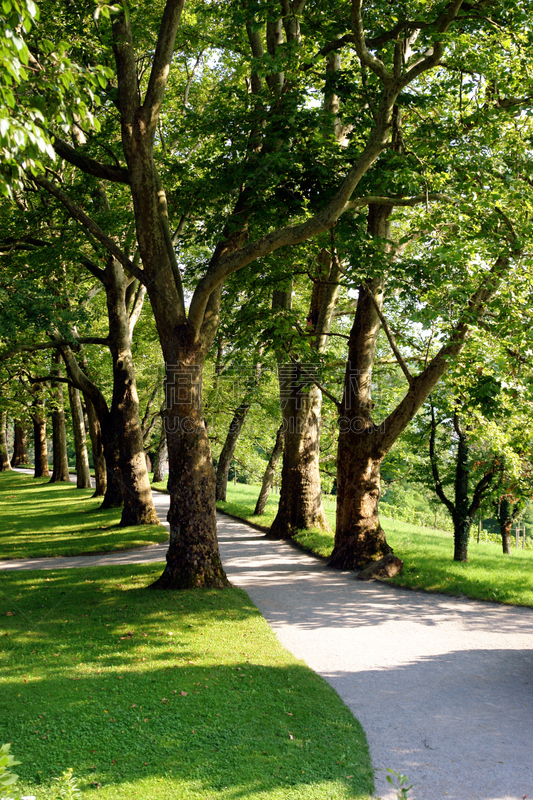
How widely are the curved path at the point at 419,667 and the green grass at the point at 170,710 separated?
0.41m

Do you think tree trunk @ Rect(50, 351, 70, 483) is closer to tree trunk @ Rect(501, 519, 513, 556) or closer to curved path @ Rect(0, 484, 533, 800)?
curved path @ Rect(0, 484, 533, 800)

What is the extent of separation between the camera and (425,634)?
8.20 metres

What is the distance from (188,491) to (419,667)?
4351 millimetres

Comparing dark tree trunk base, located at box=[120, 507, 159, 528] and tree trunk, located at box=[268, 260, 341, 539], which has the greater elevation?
tree trunk, located at box=[268, 260, 341, 539]

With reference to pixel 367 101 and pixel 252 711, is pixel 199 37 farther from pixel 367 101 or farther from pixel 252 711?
pixel 252 711

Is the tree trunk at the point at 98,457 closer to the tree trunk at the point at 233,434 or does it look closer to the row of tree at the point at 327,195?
the tree trunk at the point at 233,434

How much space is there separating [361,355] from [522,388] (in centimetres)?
453

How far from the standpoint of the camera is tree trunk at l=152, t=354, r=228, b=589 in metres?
9.48

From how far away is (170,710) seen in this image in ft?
17.4

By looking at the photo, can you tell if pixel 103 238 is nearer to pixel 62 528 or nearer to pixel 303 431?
pixel 303 431

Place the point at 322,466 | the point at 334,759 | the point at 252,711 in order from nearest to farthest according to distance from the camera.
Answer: the point at 334,759, the point at 252,711, the point at 322,466

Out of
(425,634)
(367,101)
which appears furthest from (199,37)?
(425,634)

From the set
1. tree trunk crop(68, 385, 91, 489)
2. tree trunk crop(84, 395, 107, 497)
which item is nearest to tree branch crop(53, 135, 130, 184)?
tree trunk crop(84, 395, 107, 497)

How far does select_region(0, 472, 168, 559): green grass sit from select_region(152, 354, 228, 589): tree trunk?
506 cm
